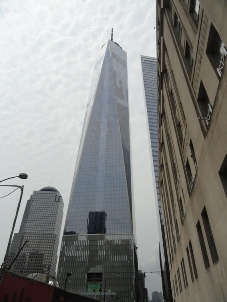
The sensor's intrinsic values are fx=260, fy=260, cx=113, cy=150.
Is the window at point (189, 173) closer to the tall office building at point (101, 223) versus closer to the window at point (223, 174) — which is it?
the window at point (223, 174)

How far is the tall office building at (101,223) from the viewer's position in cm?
14762

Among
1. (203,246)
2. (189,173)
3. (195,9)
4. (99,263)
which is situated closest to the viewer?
(195,9)

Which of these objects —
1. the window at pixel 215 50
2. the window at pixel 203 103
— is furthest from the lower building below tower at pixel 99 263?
the window at pixel 215 50

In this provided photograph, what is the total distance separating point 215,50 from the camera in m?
15.5

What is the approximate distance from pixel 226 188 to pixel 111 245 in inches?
6191

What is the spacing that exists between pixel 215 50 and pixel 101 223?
16236 centimetres

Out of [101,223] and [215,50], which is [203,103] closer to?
[215,50]

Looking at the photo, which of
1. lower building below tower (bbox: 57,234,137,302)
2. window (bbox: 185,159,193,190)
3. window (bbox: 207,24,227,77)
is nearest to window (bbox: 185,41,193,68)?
window (bbox: 207,24,227,77)

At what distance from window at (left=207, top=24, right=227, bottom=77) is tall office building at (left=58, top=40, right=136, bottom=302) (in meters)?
135

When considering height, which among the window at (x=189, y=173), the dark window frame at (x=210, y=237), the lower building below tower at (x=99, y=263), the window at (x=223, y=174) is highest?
the lower building below tower at (x=99, y=263)

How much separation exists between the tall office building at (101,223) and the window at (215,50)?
135m

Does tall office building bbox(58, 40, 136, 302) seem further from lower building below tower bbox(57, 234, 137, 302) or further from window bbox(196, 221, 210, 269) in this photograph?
window bbox(196, 221, 210, 269)

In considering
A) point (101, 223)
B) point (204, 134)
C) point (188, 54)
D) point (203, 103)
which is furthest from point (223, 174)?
point (101, 223)

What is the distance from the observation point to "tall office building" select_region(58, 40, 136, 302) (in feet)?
484
